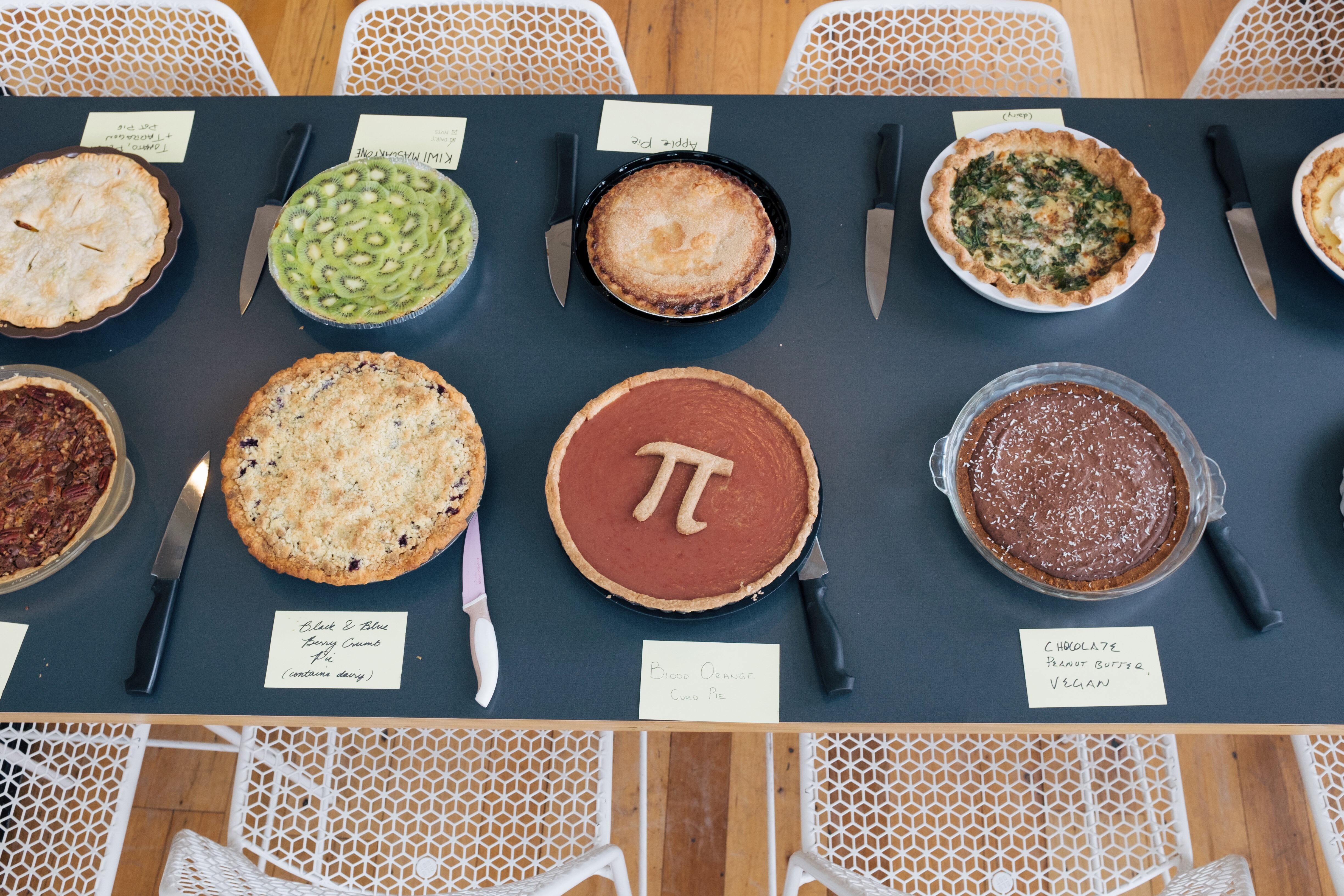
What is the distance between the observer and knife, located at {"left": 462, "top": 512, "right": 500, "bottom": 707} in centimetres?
151

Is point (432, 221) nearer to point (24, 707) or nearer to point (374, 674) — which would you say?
point (374, 674)

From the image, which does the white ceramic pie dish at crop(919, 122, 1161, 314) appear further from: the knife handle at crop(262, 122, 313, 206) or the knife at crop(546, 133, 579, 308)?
the knife handle at crop(262, 122, 313, 206)

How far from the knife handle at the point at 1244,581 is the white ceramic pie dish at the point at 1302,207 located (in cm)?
63

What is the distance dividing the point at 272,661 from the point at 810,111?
68.9 inches

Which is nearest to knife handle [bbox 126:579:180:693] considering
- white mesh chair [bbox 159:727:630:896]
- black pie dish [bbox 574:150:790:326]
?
white mesh chair [bbox 159:727:630:896]

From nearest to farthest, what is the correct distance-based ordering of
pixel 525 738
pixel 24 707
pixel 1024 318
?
pixel 24 707, pixel 1024 318, pixel 525 738

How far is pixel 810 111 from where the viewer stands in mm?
2051

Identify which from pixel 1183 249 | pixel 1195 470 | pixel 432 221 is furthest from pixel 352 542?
pixel 1183 249

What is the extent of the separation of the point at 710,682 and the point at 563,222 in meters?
1.08

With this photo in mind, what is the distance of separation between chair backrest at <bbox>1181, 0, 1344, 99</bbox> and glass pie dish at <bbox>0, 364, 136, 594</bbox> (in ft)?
8.65

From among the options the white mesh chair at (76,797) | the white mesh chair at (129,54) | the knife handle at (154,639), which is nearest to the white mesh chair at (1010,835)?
the knife handle at (154,639)

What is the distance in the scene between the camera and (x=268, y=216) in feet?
6.24

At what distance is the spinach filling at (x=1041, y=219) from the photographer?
179cm

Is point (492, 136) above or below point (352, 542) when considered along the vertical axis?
above
